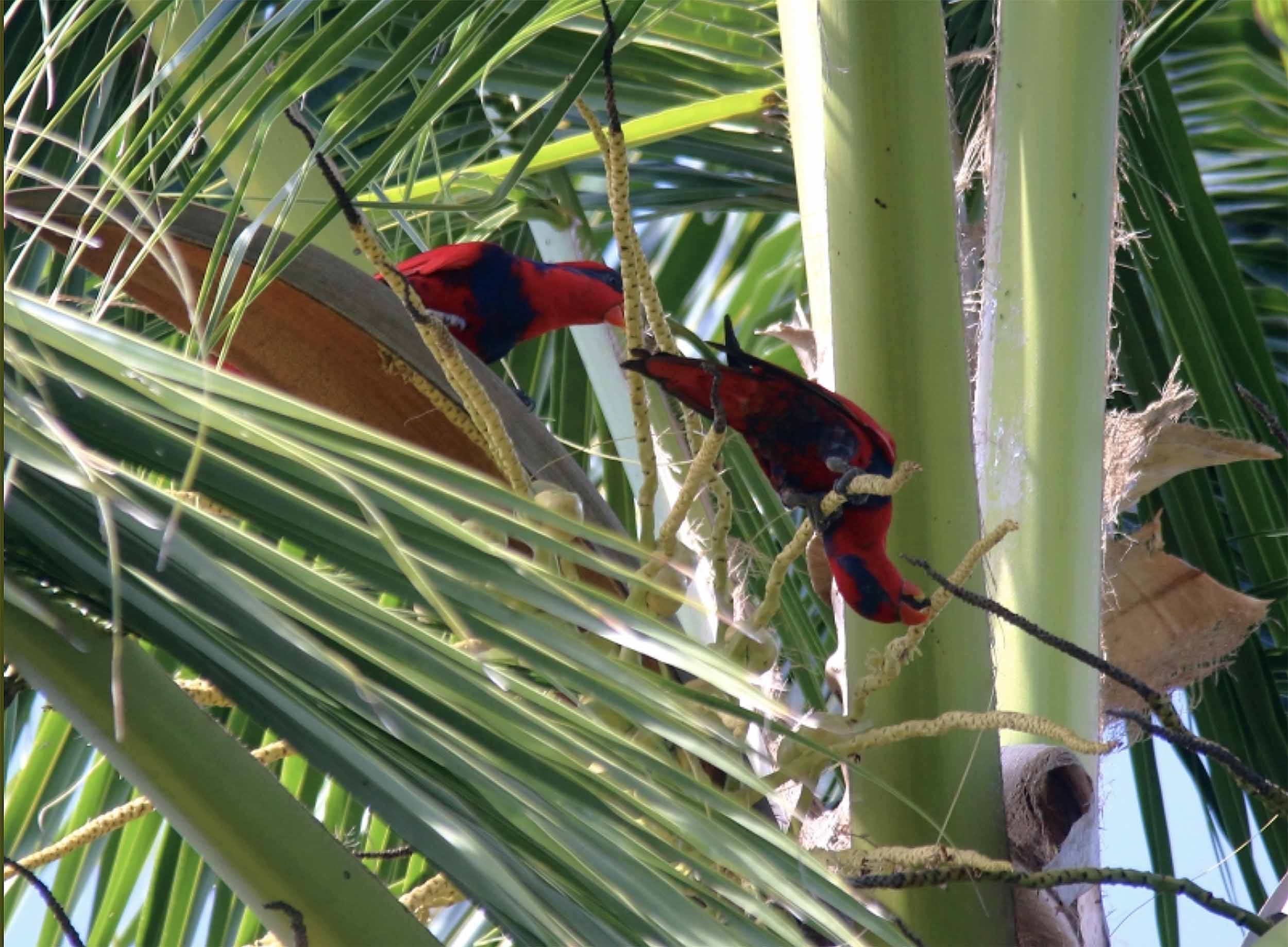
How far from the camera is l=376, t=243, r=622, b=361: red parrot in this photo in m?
1.43

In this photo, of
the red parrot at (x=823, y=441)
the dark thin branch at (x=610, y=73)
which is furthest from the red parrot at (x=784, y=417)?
the dark thin branch at (x=610, y=73)

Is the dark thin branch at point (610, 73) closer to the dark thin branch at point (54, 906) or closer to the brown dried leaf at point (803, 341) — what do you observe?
the dark thin branch at point (54, 906)

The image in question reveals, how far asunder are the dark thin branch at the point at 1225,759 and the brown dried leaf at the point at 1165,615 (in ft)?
1.72

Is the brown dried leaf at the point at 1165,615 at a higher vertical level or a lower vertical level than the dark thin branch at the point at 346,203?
lower

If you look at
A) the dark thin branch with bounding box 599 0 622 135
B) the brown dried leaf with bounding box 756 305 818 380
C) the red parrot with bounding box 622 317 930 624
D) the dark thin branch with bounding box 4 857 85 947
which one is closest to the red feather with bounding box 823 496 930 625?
the red parrot with bounding box 622 317 930 624

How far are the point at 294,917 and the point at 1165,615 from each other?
83cm

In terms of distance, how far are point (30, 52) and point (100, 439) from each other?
1274mm

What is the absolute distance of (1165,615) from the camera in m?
1.14

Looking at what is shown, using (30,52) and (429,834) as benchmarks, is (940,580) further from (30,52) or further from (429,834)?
(30,52)

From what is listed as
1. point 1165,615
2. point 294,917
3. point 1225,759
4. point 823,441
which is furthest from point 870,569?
point 294,917

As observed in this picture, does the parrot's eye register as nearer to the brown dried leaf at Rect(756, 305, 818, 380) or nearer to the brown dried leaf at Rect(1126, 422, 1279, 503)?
the brown dried leaf at Rect(756, 305, 818, 380)

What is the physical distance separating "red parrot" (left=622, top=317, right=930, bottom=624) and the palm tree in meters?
0.03

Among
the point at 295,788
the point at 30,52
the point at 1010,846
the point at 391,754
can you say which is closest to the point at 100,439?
the point at 391,754

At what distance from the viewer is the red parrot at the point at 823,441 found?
38.1 inches
